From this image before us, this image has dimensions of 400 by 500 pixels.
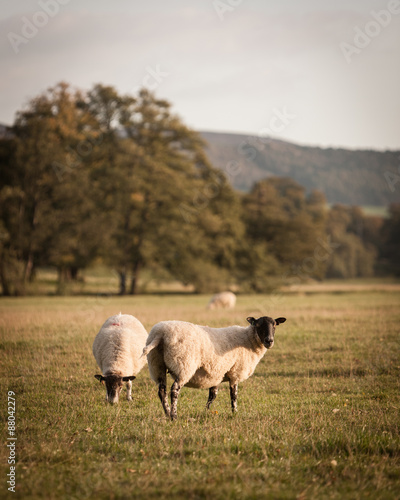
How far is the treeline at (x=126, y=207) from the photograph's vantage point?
129 ft

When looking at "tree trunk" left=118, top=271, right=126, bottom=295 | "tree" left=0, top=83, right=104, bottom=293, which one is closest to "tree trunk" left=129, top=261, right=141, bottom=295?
"tree trunk" left=118, top=271, right=126, bottom=295

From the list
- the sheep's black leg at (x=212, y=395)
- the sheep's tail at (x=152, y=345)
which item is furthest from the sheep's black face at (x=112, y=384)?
the sheep's black leg at (x=212, y=395)

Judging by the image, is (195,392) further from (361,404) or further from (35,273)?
(35,273)

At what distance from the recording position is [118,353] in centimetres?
937

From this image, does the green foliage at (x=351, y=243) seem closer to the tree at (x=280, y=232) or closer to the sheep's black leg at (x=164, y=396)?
the tree at (x=280, y=232)

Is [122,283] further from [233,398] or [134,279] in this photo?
[233,398]

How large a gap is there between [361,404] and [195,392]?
352 cm

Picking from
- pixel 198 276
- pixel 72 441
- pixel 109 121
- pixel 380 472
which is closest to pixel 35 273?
pixel 198 276

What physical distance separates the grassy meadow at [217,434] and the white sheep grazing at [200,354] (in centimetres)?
53

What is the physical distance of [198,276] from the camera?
45.5m

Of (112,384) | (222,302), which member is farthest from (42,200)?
(112,384)

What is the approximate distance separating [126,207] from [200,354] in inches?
1497

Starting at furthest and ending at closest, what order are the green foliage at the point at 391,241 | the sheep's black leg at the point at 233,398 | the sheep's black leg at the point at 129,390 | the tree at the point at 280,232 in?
the green foliage at the point at 391,241 → the tree at the point at 280,232 → the sheep's black leg at the point at 129,390 → the sheep's black leg at the point at 233,398

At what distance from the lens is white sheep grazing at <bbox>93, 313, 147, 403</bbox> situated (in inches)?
336
